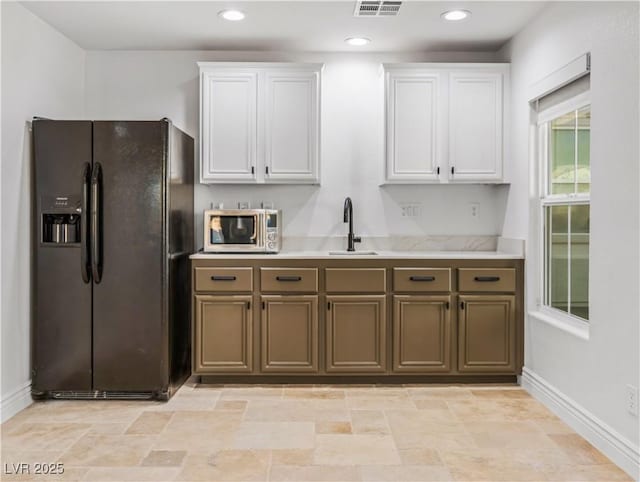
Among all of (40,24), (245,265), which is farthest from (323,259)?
(40,24)

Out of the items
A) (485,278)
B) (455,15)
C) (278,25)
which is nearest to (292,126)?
(278,25)

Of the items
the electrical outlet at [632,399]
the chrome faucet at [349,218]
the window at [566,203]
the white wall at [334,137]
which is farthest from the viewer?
the white wall at [334,137]

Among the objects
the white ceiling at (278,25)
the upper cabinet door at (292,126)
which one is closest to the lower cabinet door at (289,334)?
the upper cabinet door at (292,126)

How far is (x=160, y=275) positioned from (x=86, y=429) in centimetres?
99

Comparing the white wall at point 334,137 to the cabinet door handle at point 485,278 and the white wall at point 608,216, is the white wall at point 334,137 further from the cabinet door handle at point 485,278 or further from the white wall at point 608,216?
the white wall at point 608,216

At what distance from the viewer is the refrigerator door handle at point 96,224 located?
11.3ft

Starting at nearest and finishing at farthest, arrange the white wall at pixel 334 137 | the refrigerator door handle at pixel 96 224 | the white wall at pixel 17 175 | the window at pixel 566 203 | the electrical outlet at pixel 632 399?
the electrical outlet at pixel 632 399, the window at pixel 566 203, the white wall at pixel 17 175, the refrigerator door handle at pixel 96 224, the white wall at pixel 334 137

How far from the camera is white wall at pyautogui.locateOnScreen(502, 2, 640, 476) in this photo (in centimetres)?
254

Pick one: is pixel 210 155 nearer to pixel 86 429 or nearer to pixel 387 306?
pixel 387 306

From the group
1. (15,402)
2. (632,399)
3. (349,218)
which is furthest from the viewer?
(349,218)

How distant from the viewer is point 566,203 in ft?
11.0

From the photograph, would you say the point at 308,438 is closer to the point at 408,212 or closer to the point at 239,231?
the point at 239,231

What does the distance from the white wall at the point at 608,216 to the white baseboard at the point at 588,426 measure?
0.11ft

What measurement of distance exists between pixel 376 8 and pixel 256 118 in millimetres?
1171
